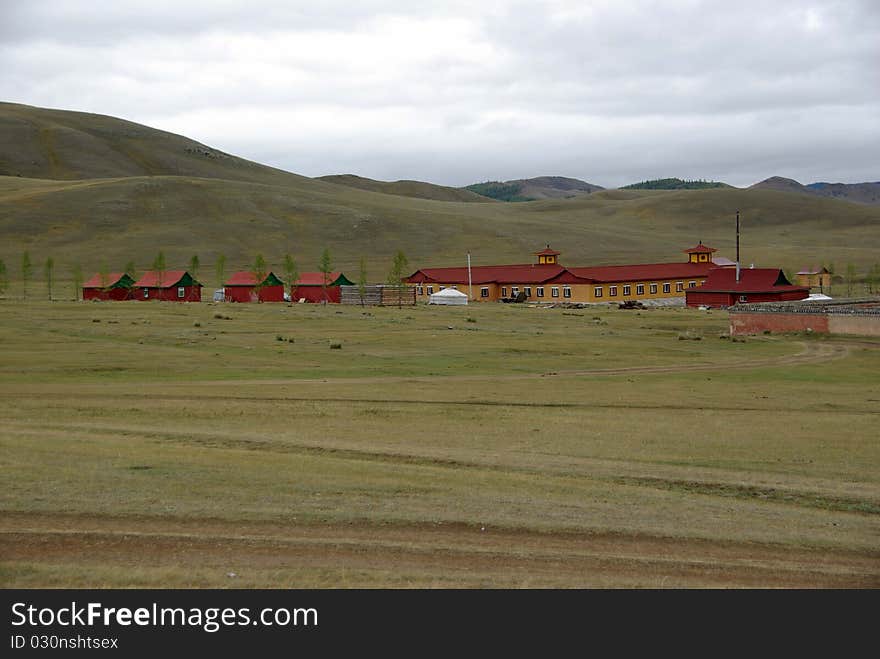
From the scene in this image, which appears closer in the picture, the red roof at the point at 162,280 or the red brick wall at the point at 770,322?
the red brick wall at the point at 770,322

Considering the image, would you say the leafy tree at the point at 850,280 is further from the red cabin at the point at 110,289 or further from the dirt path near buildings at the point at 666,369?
the red cabin at the point at 110,289

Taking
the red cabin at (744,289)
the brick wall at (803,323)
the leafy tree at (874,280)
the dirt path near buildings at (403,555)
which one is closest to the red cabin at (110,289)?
the red cabin at (744,289)

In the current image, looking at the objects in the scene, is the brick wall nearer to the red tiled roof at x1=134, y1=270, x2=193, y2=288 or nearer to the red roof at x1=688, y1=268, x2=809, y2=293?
Answer: the red roof at x1=688, y1=268, x2=809, y2=293

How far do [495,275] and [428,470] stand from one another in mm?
105690

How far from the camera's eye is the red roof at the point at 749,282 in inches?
4248

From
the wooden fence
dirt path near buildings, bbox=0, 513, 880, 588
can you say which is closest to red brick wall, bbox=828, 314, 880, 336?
the wooden fence

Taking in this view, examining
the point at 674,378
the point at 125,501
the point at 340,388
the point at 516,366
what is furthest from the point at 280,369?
the point at 125,501

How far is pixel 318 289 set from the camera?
11125cm

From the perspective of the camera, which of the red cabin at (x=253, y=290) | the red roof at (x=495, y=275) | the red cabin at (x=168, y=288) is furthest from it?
the red roof at (x=495, y=275)

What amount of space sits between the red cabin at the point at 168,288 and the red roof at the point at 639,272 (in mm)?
46329

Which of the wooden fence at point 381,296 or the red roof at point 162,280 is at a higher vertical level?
the red roof at point 162,280

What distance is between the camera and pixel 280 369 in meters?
44.8

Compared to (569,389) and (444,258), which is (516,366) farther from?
(444,258)

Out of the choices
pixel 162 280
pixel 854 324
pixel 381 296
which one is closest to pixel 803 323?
pixel 854 324
